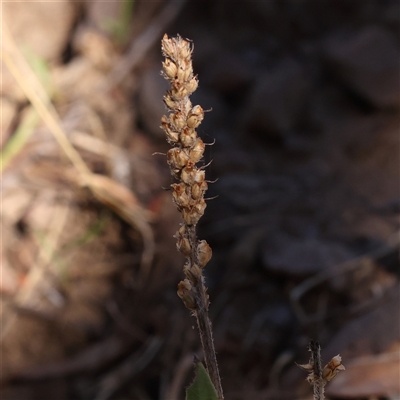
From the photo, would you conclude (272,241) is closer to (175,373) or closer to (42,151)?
(175,373)

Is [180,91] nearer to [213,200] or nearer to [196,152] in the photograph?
[196,152]

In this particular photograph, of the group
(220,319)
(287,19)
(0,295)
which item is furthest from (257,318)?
(287,19)

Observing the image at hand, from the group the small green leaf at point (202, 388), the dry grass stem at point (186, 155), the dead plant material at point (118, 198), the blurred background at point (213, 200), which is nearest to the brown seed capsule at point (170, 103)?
the dry grass stem at point (186, 155)

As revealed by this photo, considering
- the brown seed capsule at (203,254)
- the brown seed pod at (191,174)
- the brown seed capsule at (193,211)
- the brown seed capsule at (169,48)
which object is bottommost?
the brown seed capsule at (203,254)

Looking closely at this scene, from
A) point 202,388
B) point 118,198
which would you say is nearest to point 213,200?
point 118,198

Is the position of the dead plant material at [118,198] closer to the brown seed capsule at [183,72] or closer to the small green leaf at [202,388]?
the small green leaf at [202,388]
